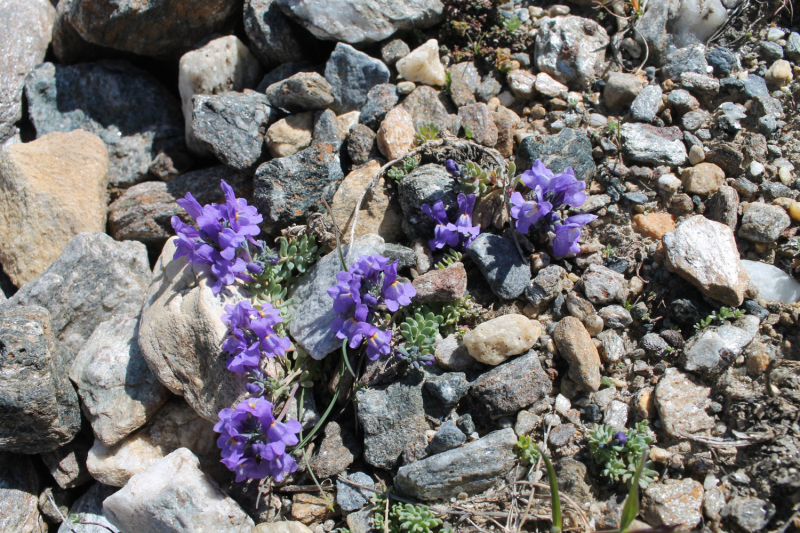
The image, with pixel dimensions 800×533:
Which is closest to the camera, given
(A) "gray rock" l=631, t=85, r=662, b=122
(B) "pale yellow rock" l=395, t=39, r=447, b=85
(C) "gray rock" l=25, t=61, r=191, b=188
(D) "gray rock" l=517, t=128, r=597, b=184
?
(D) "gray rock" l=517, t=128, r=597, b=184

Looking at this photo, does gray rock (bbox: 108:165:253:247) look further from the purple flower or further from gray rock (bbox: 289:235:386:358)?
the purple flower

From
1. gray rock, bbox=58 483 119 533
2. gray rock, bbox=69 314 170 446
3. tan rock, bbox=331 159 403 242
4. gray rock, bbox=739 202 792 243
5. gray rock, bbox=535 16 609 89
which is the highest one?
gray rock, bbox=535 16 609 89

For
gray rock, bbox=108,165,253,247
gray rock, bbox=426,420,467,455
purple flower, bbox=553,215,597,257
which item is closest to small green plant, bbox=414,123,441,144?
purple flower, bbox=553,215,597,257

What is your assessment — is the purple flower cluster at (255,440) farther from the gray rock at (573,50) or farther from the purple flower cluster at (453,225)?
the gray rock at (573,50)

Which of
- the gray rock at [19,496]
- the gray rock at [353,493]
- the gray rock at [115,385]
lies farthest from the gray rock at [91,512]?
the gray rock at [353,493]

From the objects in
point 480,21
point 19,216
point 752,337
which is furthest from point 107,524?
point 480,21

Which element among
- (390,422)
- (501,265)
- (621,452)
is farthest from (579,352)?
(390,422)

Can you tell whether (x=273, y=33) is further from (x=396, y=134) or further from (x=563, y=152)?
(x=563, y=152)
